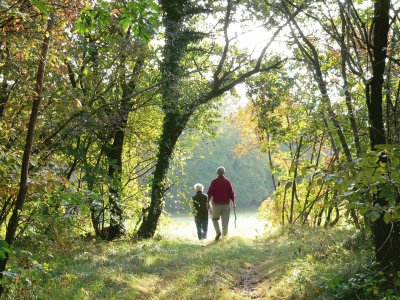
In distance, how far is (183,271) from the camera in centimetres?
747

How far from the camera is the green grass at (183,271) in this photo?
5.59 meters

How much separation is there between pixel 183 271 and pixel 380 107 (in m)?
4.33

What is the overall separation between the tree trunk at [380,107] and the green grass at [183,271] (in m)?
0.76

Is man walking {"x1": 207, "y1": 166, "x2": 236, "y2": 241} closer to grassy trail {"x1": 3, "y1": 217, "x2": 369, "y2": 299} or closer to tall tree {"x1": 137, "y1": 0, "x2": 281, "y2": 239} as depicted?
tall tree {"x1": 137, "y1": 0, "x2": 281, "y2": 239}

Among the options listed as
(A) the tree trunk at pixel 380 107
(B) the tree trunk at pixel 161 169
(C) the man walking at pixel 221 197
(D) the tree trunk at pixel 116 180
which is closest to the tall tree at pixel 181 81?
(B) the tree trunk at pixel 161 169

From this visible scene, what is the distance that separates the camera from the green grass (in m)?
5.59

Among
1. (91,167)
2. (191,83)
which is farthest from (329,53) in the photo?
(91,167)

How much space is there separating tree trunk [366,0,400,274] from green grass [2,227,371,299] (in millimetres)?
759

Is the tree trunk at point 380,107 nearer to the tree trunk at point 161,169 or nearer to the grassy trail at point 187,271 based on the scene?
the grassy trail at point 187,271

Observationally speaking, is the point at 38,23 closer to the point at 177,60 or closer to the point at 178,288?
the point at 178,288

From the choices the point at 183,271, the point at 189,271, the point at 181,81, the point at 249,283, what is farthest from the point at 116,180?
the point at 249,283

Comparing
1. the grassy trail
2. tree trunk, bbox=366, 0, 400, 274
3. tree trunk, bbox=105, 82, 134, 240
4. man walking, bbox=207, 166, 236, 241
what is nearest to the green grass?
the grassy trail

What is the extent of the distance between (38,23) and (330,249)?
19.4 ft

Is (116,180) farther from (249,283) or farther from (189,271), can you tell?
(249,283)
